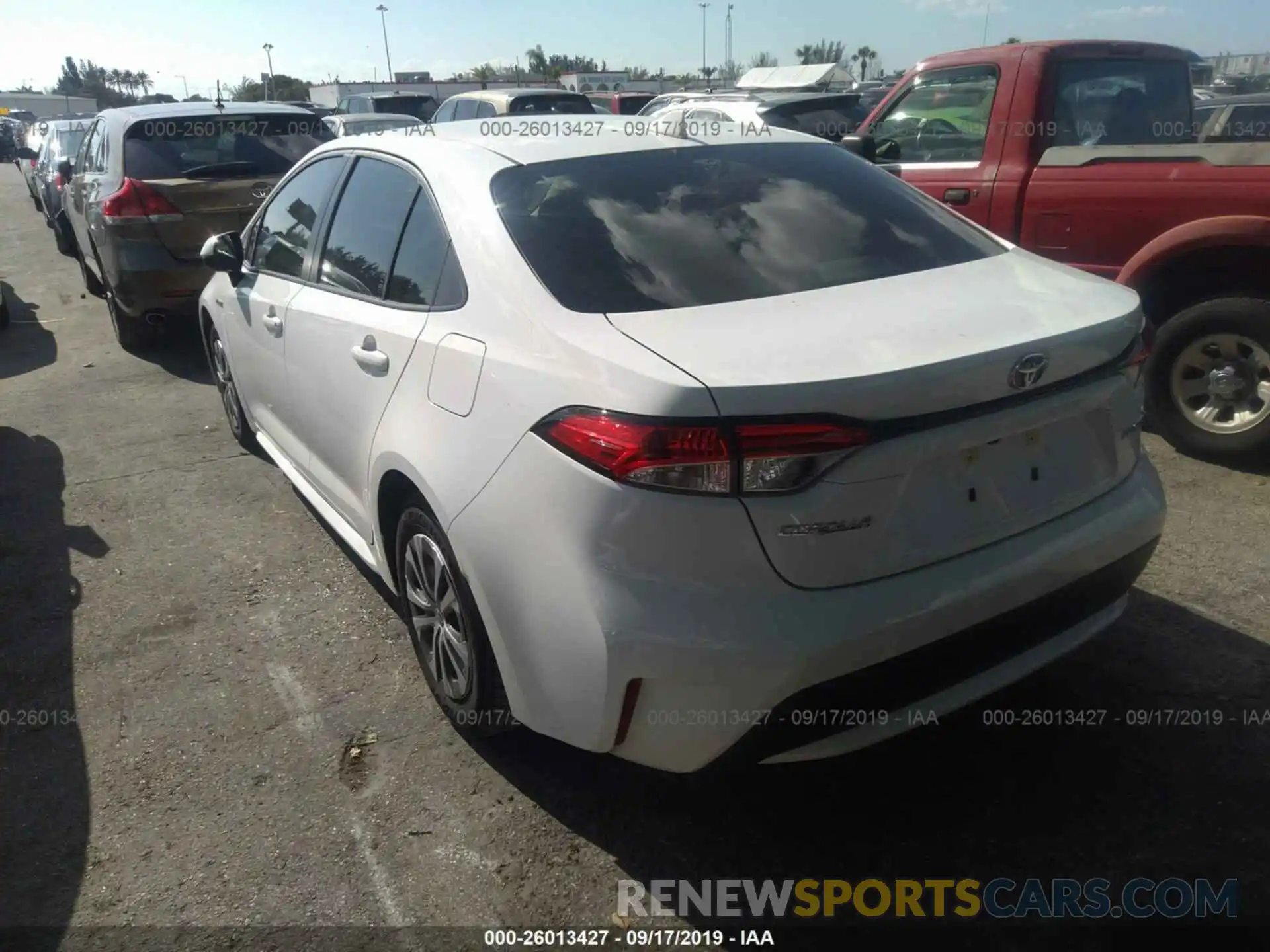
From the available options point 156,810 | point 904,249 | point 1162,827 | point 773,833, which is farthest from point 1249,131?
point 156,810

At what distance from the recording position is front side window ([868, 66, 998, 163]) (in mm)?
5465

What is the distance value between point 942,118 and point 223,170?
4.89m

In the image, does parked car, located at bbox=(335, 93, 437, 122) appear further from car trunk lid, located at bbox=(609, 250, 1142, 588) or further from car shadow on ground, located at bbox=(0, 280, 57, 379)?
car trunk lid, located at bbox=(609, 250, 1142, 588)

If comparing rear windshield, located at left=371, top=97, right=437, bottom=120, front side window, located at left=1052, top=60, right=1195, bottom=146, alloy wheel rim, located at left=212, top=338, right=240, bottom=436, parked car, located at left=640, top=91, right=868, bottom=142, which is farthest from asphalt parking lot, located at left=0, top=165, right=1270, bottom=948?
rear windshield, located at left=371, top=97, right=437, bottom=120

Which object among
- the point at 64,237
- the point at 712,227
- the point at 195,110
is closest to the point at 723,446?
the point at 712,227

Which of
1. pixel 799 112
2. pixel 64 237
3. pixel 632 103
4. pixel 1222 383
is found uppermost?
pixel 799 112

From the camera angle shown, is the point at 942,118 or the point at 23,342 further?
the point at 23,342

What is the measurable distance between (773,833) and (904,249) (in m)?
1.65

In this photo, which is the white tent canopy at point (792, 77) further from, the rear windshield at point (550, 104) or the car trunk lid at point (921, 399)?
the car trunk lid at point (921, 399)

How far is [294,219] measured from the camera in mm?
4062

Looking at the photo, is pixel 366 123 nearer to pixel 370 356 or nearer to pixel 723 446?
pixel 370 356

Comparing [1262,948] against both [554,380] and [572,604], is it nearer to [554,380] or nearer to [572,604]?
[572,604]

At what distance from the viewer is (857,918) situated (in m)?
2.34

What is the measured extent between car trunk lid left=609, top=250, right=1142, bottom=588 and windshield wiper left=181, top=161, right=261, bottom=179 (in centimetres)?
585
